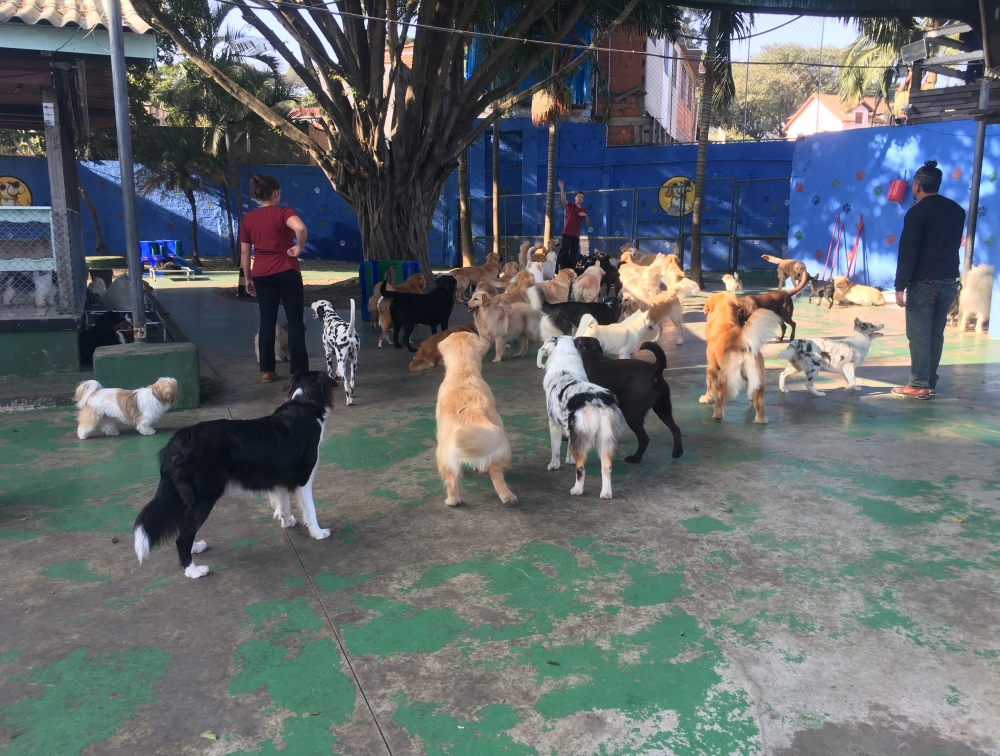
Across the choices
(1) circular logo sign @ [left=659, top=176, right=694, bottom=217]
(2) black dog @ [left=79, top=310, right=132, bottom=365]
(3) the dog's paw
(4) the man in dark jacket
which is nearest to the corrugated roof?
(2) black dog @ [left=79, top=310, right=132, bottom=365]

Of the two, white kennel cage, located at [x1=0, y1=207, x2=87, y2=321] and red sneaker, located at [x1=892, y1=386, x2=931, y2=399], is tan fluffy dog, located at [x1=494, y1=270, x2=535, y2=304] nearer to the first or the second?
red sneaker, located at [x1=892, y1=386, x2=931, y2=399]

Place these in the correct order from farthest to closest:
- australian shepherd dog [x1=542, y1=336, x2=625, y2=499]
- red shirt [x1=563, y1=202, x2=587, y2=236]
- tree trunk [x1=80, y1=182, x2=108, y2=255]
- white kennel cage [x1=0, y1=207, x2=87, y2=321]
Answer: tree trunk [x1=80, y1=182, x2=108, y2=255] < red shirt [x1=563, y1=202, x2=587, y2=236] < white kennel cage [x1=0, y1=207, x2=87, y2=321] < australian shepherd dog [x1=542, y1=336, x2=625, y2=499]

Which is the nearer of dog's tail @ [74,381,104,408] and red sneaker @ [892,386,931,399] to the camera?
dog's tail @ [74,381,104,408]

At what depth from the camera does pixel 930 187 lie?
721 cm

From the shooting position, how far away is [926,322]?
7.45 meters

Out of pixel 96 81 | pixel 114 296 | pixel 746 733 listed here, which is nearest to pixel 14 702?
pixel 746 733

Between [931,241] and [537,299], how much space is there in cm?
444

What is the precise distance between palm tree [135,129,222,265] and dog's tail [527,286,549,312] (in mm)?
22763

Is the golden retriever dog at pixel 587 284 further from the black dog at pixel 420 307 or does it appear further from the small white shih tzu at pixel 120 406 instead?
the small white shih tzu at pixel 120 406

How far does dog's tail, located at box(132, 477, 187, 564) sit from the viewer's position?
3654mm

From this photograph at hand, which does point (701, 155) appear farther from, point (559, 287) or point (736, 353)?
point (736, 353)

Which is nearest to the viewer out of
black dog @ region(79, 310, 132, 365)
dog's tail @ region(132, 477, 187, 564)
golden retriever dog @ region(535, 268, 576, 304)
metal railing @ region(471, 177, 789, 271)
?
dog's tail @ region(132, 477, 187, 564)

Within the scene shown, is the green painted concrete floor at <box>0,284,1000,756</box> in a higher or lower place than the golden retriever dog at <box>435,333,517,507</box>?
lower

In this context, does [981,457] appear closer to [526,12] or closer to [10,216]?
[10,216]
